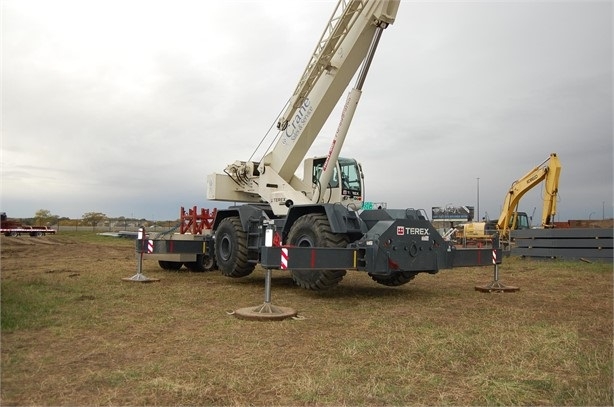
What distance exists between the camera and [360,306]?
8.21m

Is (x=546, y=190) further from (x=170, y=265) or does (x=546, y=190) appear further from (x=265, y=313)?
(x=265, y=313)

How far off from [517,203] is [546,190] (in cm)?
236

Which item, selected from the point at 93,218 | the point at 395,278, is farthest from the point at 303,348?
the point at 93,218

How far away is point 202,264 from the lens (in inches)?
549

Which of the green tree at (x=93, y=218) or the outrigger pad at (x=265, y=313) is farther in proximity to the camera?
the green tree at (x=93, y=218)

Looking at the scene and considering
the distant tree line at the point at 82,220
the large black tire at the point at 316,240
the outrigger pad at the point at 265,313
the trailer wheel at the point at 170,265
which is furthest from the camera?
the distant tree line at the point at 82,220

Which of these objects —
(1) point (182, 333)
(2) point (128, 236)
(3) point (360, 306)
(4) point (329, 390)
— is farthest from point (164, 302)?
(2) point (128, 236)

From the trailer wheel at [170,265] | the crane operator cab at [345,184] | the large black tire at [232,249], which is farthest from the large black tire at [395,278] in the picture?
the trailer wheel at [170,265]

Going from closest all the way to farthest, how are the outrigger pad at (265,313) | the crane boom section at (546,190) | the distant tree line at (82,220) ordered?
the outrigger pad at (265,313) → the crane boom section at (546,190) → the distant tree line at (82,220)

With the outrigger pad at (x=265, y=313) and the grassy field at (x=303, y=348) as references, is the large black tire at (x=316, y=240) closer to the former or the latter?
the grassy field at (x=303, y=348)

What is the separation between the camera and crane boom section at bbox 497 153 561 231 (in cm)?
2041

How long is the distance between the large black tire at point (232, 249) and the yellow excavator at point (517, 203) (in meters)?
13.9

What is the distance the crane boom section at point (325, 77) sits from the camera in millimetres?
10117

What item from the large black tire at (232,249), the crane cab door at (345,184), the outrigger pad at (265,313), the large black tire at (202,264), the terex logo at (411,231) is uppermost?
the crane cab door at (345,184)
